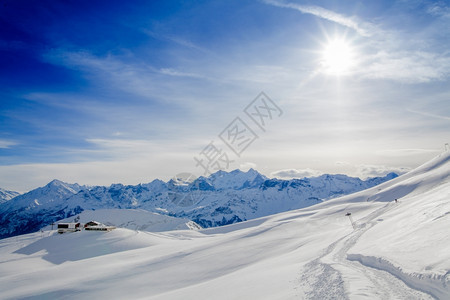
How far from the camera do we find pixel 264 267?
20.5 m

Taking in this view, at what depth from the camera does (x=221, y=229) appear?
82125 millimetres

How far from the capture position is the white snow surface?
11461mm

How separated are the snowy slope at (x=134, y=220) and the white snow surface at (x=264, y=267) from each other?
105804mm

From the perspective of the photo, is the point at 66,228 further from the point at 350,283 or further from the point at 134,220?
the point at 134,220

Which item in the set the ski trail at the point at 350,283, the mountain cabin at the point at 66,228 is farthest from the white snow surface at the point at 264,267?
the mountain cabin at the point at 66,228

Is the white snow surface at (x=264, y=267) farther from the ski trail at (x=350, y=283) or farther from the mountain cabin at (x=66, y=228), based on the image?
the mountain cabin at (x=66, y=228)

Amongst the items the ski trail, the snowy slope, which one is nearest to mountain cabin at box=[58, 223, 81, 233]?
the ski trail

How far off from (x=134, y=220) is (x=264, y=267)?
161 metres

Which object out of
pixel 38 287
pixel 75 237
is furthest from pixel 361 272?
pixel 75 237

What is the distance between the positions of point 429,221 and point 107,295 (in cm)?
2449

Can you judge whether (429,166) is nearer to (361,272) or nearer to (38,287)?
(361,272)

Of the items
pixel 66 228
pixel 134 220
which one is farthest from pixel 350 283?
pixel 134 220

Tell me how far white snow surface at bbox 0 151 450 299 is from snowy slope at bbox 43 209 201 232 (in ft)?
347

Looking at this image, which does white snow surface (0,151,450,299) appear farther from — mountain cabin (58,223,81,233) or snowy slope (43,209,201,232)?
snowy slope (43,209,201,232)
